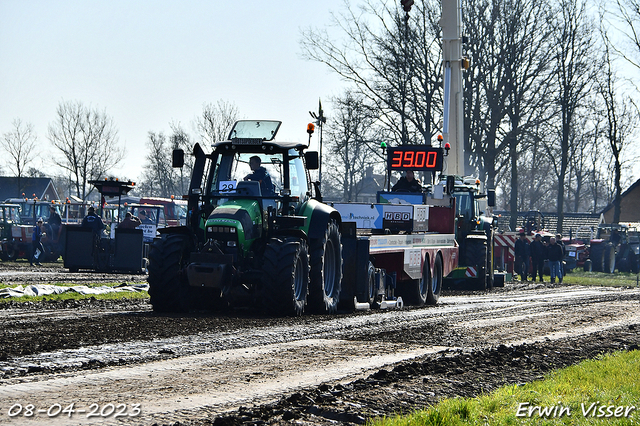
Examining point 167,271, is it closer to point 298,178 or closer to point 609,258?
point 298,178

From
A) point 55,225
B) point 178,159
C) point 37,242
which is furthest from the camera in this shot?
point 55,225

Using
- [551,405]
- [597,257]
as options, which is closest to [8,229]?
[597,257]

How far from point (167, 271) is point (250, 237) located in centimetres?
126

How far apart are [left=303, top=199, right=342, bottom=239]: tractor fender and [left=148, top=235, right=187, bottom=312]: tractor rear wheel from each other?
1945 millimetres

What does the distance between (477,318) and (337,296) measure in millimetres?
2206

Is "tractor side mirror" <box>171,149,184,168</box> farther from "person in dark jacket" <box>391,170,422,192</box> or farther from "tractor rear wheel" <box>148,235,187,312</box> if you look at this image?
"person in dark jacket" <box>391,170,422,192</box>

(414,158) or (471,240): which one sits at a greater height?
(414,158)

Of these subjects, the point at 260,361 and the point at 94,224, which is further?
the point at 94,224

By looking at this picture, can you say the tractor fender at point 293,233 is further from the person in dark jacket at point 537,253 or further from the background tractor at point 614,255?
the background tractor at point 614,255

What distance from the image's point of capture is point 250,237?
11633mm

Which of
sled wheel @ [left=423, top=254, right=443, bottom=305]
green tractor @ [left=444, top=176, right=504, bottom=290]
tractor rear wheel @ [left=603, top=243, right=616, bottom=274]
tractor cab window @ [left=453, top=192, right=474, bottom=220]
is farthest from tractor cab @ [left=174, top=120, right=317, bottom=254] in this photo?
tractor rear wheel @ [left=603, top=243, right=616, bottom=274]

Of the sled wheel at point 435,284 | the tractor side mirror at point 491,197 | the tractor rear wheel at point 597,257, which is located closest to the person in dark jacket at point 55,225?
the tractor side mirror at point 491,197

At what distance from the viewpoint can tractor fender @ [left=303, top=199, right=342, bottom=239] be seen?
489 inches

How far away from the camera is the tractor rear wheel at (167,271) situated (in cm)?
1166
